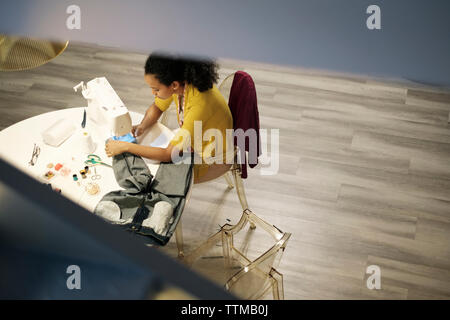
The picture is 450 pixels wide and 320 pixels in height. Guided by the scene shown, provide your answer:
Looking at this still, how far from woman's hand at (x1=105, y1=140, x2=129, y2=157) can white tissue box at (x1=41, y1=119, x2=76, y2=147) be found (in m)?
0.25

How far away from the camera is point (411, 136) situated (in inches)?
145

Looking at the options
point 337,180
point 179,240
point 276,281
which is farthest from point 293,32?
point 337,180

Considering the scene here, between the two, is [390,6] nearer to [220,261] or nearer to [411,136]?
[220,261]

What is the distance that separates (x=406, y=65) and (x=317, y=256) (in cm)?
288

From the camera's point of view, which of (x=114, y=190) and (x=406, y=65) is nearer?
(x=406, y=65)

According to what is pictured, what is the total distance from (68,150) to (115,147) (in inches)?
10.2

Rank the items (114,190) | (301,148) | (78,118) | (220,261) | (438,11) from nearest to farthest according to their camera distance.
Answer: (438,11), (114,190), (78,118), (220,261), (301,148)

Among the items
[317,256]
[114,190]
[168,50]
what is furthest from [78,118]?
[168,50]

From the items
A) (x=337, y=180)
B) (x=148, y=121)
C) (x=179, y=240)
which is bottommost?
(x=179, y=240)

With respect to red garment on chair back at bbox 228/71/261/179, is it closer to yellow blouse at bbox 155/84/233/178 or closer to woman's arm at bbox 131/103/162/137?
yellow blouse at bbox 155/84/233/178

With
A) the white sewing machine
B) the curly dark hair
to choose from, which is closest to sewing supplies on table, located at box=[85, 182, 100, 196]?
the white sewing machine

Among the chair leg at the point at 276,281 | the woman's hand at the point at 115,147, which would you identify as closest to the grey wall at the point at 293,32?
the chair leg at the point at 276,281

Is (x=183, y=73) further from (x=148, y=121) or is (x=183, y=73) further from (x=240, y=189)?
(x=240, y=189)

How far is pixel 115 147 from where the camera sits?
2.24 m
